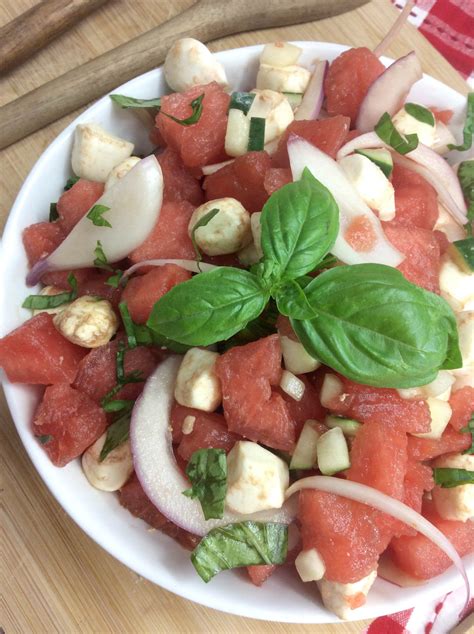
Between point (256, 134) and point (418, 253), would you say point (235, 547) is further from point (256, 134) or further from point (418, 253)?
point (256, 134)

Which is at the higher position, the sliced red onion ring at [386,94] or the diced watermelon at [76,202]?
the sliced red onion ring at [386,94]

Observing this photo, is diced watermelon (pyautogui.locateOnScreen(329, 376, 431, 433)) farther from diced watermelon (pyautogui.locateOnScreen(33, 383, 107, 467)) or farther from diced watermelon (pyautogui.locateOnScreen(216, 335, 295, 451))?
diced watermelon (pyautogui.locateOnScreen(33, 383, 107, 467))

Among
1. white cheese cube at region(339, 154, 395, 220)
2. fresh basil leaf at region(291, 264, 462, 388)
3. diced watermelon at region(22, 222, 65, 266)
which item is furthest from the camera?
diced watermelon at region(22, 222, 65, 266)

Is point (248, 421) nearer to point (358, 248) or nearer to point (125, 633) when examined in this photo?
point (358, 248)

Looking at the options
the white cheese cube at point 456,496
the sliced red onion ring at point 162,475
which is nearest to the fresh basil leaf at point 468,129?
the white cheese cube at point 456,496

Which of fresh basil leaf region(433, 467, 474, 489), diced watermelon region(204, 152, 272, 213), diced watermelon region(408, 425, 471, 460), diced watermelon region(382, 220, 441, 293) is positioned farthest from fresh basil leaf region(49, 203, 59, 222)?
fresh basil leaf region(433, 467, 474, 489)

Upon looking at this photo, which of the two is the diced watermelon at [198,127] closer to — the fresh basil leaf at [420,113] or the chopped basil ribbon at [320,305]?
the chopped basil ribbon at [320,305]
